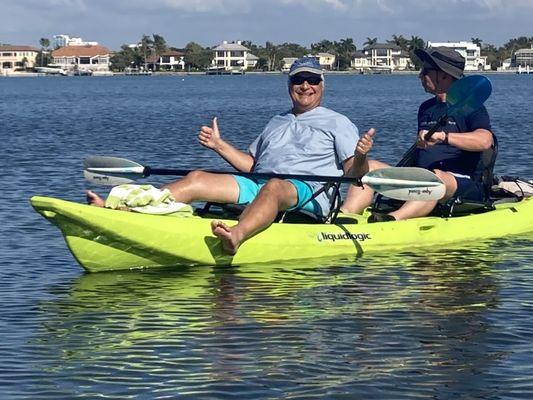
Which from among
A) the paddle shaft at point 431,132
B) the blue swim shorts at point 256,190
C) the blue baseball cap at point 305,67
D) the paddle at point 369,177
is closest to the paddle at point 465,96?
the paddle shaft at point 431,132

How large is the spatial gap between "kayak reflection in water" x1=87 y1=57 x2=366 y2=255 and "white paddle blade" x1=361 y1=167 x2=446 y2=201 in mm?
320

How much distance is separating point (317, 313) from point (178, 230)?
1.62 m

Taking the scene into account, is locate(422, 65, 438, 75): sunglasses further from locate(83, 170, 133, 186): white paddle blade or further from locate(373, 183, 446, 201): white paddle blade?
locate(83, 170, 133, 186): white paddle blade

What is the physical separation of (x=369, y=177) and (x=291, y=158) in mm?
663

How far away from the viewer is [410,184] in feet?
33.7

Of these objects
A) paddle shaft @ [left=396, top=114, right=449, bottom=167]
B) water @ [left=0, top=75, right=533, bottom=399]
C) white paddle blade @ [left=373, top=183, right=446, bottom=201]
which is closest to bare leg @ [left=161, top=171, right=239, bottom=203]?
water @ [left=0, top=75, right=533, bottom=399]

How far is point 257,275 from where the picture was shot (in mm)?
9867

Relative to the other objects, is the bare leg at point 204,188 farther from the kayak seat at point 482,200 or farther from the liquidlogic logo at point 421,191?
the kayak seat at point 482,200

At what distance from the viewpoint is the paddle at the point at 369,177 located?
32.9 ft

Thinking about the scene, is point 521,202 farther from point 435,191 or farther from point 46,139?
point 46,139

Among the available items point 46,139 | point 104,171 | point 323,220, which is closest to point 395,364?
point 323,220

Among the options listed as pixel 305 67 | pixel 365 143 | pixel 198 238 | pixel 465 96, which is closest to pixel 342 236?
pixel 365 143

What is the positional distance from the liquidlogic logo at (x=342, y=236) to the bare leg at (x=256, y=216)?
71 centimetres

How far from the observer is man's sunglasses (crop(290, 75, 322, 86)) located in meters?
10.2
